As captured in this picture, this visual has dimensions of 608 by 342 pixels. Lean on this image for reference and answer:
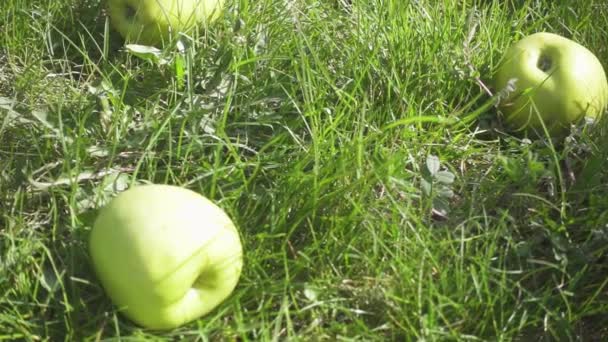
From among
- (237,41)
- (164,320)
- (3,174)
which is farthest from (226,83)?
(164,320)

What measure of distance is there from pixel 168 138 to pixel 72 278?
57 centimetres

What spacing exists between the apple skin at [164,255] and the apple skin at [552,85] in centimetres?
116

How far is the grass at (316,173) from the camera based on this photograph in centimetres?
199

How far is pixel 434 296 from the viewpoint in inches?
78.7

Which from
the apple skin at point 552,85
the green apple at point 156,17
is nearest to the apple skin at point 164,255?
the green apple at point 156,17

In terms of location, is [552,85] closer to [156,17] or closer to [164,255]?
[156,17]

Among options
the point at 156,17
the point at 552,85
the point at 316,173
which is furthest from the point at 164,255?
the point at 552,85

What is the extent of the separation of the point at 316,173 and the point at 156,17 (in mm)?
901

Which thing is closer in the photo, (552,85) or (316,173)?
(316,173)

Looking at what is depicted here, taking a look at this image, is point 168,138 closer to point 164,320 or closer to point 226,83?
point 226,83

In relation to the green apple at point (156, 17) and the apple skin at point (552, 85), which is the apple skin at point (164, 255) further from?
the apple skin at point (552, 85)

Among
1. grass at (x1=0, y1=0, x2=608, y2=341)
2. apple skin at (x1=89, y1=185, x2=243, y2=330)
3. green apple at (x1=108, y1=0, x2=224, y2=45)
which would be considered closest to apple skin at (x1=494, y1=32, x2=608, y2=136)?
grass at (x1=0, y1=0, x2=608, y2=341)

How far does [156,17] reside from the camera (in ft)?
8.70

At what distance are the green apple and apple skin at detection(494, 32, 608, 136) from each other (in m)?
1.04
